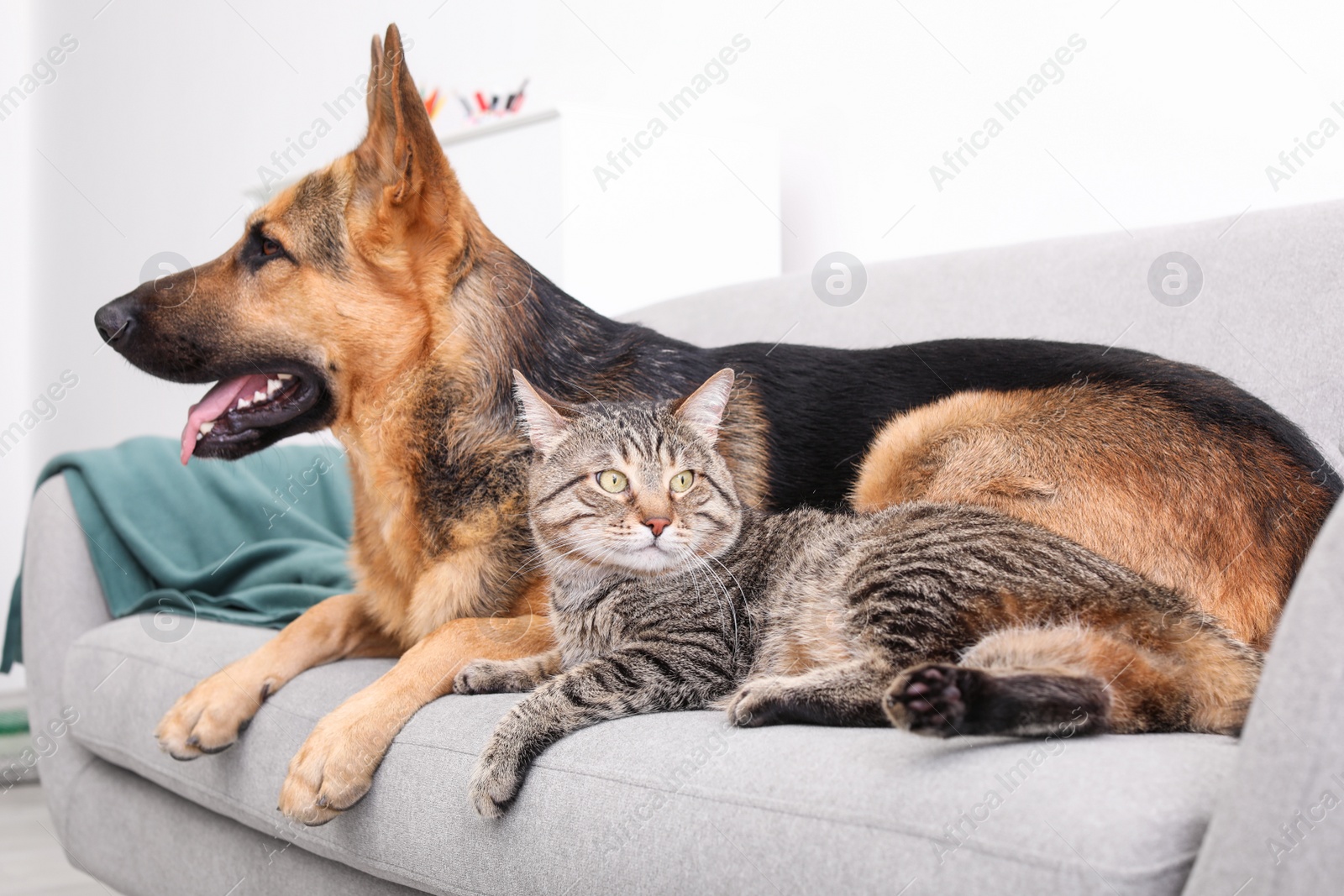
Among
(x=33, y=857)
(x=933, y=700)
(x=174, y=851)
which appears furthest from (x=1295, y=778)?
(x=33, y=857)

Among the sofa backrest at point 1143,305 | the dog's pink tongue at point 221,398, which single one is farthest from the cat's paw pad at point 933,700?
the dog's pink tongue at point 221,398

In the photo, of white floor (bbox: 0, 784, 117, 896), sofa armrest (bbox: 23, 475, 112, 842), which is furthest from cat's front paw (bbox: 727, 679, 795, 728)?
white floor (bbox: 0, 784, 117, 896)

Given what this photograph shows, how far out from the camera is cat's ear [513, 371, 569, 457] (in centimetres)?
174

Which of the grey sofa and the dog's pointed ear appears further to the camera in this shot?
the dog's pointed ear

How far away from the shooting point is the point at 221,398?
1.98 meters

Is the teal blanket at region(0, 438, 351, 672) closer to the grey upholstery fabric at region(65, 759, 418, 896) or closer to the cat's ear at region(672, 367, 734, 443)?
the grey upholstery fabric at region(65, 759, 418, 896)

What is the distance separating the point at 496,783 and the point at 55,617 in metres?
1.74

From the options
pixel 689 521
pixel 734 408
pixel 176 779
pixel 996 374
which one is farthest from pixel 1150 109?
pixel 176 779

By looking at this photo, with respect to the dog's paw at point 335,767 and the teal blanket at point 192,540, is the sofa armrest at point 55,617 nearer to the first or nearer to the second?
the teal blanket at point 192,540

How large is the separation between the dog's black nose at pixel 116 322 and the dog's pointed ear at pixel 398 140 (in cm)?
49

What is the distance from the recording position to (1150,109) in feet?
8.96

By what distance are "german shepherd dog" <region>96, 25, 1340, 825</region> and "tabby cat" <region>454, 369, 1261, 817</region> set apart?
0.40 ft

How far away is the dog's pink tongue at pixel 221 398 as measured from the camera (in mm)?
1949

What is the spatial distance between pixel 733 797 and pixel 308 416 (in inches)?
44.9
